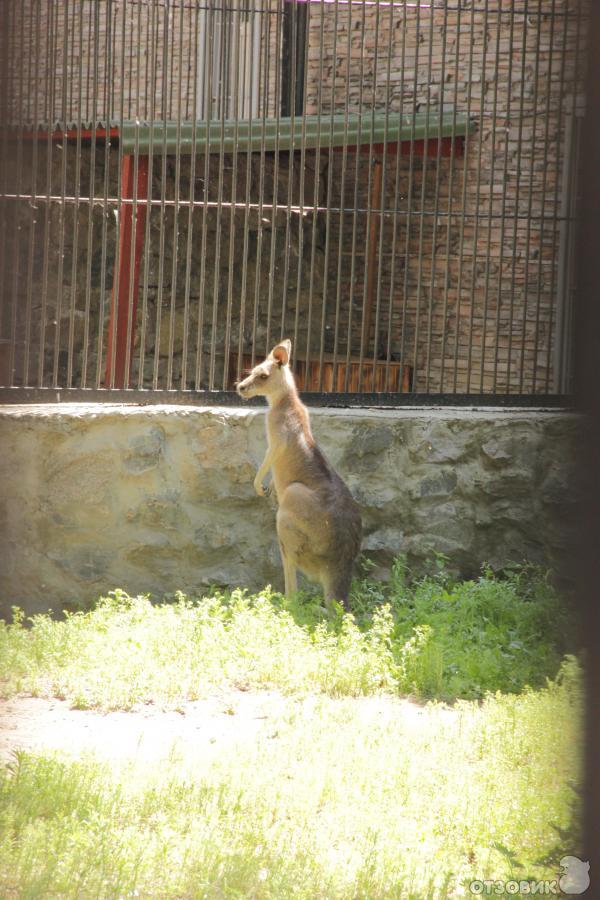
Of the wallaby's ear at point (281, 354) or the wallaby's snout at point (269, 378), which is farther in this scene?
the wallaby's ear at point (281, 354)

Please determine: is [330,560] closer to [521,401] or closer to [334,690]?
[334,690]

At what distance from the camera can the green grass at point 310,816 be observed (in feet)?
12.9

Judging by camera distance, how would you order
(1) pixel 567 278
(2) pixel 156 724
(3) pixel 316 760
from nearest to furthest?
(3) pixel 316 760, (2) pixel 156 724, (1) pixel 567 278

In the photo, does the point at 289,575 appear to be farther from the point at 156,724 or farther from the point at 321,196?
the point at 321,196

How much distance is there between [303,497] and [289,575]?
631mm

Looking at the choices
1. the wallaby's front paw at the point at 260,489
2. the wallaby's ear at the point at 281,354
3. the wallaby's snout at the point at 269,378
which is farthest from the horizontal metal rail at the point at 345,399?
the wallaby's front paw at the point at 260,489

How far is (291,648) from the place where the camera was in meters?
6.80

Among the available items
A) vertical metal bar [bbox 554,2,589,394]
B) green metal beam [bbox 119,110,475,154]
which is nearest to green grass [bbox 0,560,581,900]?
vertical metal bar [bbox 554,2,589,394]

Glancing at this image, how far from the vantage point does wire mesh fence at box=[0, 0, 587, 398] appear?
8516 millimetres

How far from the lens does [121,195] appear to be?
861 cm

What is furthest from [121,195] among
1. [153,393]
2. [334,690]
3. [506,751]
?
[506,751]

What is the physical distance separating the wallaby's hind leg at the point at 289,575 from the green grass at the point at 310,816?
250 centimetres

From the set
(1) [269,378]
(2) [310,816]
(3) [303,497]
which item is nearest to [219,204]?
(1) [269,378]

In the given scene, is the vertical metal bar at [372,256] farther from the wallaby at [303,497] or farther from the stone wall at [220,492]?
the wallaby at [303,497]
